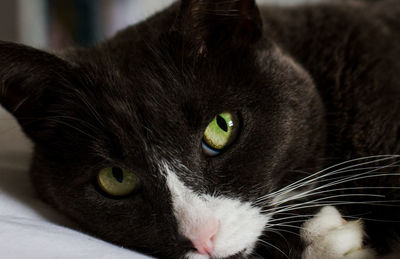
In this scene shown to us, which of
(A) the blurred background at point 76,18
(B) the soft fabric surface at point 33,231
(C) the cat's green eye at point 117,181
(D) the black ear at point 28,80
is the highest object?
(A) the blurred background at point 76,18

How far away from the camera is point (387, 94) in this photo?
1271 mm

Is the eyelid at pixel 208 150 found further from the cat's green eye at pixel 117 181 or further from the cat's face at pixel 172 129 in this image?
the cat's green eye at pixel 117 181

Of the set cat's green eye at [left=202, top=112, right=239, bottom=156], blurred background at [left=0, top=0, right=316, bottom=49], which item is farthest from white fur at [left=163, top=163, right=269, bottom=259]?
blurred background at [left=0, top=0, right=316, bottom=49]

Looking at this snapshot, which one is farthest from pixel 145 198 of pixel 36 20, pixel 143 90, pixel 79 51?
pixel 36 20

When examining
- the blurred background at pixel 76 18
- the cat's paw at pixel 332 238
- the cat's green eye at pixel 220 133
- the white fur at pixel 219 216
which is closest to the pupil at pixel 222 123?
the cat's green eye at pixel 220 133

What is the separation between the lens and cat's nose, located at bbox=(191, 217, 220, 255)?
0.96 m

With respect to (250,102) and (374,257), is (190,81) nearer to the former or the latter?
(250,102)

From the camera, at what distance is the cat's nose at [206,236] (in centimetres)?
96

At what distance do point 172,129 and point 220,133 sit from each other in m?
0.13

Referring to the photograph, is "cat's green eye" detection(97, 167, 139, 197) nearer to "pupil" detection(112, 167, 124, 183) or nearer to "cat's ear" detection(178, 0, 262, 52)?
"pupil" detection(112, 167, 124, 183)

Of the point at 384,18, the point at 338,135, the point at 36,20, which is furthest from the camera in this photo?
the point at 36,20

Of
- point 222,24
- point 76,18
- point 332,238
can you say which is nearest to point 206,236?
point 332,238

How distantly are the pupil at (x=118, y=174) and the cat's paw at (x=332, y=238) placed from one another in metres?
0.46

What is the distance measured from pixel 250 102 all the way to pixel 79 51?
1.78 feet
